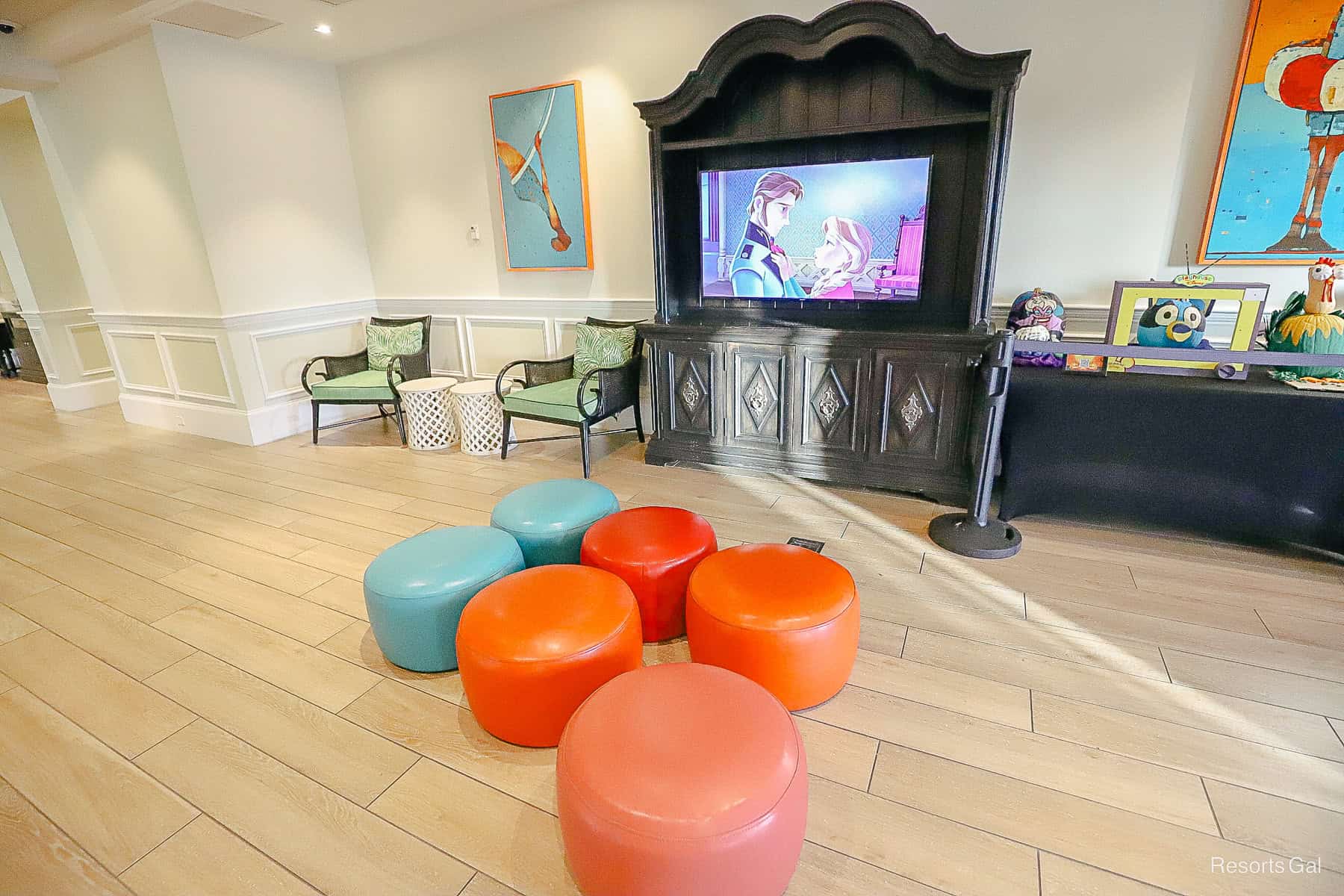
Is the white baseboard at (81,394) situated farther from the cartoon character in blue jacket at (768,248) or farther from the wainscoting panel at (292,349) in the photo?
the cartoon character in blue jacket at (768,248)

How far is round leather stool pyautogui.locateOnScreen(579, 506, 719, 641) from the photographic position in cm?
212

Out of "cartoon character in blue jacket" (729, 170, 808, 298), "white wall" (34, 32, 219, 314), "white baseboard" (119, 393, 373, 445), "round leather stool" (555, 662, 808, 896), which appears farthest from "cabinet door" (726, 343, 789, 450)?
"white wall" (34, 32, 219, 314)

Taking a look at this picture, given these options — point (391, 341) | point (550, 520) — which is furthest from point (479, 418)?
point (550, 520)

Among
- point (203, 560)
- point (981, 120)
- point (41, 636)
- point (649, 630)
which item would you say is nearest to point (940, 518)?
point (649, 630)

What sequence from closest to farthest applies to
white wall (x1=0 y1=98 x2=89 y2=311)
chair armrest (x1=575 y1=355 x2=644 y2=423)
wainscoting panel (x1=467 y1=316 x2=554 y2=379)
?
chair armrest (x1=575 y1=355 x2=644 y2=423) → wainscoting panel (x1=467 y1=316 x2=554 y2=379) → white wall (x1=0 y1=98 x2=89 y2=311)

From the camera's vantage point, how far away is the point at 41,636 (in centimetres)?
235

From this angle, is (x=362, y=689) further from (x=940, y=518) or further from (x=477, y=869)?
(x=940, y=518)

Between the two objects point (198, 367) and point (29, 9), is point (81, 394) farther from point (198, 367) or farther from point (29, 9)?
point (29, 9)

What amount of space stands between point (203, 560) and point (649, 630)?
7.36ft

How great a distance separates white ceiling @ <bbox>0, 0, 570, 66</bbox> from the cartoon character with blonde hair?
2.35 meters

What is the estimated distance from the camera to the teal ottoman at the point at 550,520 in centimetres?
238

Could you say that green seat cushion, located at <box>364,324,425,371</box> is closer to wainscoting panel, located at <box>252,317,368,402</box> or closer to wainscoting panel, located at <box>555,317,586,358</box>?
wainscoting panel, located at <box>252,317,368,402</box>

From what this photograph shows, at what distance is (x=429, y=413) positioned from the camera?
4.40 meters

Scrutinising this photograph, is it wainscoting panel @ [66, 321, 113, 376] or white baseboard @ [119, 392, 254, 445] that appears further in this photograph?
wainscoting panel @ [66, 321, 113, 376]
